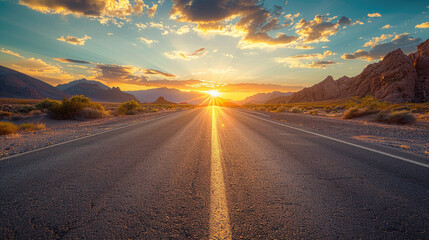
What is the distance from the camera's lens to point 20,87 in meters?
128

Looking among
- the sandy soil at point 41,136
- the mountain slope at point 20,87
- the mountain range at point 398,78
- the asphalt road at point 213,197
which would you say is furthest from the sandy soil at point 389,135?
the mountain slope at point 20,87

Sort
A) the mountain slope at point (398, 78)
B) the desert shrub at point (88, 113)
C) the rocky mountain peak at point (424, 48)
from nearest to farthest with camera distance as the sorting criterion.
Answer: the desert shrub at point (88, 113)
the mountain slope at point (398, 78)
the rocky mountain peak at point (424, 48)

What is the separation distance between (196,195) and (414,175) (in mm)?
3653

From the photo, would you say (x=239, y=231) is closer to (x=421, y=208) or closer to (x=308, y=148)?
(x=421, y=208)

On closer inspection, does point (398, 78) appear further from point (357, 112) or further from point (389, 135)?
point (389, 135)

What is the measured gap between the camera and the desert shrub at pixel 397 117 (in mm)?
11172

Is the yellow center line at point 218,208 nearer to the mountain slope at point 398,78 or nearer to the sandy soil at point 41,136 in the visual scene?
the sandy soil at point 41,136

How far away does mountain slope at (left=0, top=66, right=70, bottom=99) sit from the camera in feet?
393

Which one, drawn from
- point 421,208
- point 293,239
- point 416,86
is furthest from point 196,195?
point 416,86

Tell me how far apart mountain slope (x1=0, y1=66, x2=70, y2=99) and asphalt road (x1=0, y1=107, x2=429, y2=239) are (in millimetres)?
175491

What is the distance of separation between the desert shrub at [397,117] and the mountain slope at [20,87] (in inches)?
7128

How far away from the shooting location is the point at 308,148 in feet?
15.9

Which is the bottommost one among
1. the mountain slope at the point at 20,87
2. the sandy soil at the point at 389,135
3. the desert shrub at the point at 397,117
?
the sandy soil at the point at 389,135

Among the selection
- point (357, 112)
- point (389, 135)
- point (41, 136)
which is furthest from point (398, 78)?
point (41, 136)
